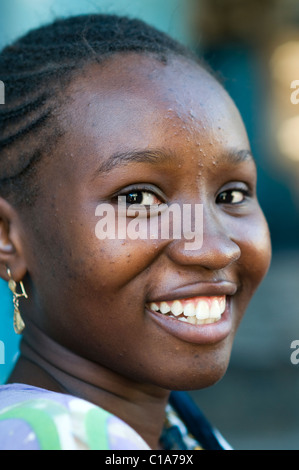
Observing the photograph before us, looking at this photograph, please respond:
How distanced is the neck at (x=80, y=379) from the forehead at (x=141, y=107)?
545 millimetres

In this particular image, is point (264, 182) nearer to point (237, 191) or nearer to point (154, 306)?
point (237, 191)

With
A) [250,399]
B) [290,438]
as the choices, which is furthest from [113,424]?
[250,399]

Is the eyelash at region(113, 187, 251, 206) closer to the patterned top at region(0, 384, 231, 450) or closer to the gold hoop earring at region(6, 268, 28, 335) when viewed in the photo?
the gold hoop earring at region(6, 268, 28, 335)

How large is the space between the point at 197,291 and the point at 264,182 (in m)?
5.88

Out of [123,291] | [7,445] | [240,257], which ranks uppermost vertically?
[240,257]

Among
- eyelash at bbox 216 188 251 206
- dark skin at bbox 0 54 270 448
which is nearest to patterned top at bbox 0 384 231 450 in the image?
dark skin at bbox 0 54 270 448

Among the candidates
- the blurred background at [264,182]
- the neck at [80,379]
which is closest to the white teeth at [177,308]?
the neck at [80,379]

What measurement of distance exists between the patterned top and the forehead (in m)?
0.66

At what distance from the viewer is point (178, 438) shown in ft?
6.45

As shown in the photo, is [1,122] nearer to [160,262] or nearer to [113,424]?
[160,262]

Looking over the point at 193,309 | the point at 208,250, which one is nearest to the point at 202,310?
the point at 193,309

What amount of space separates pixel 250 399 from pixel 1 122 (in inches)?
133

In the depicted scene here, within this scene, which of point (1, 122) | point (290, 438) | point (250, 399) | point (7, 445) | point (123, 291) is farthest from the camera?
point (250, 399)

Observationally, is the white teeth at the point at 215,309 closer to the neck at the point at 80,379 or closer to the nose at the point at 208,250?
the nose at the point at 208,250
